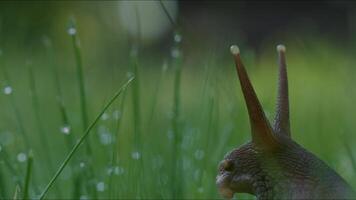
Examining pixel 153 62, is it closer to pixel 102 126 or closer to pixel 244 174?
pixel 102 126

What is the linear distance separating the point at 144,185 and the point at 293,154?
27 cm

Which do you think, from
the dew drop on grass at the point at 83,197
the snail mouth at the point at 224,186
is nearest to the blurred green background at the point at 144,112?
the dew drop on grass at the point at 83,197

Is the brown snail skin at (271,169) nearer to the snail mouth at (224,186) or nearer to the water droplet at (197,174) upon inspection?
the snail mouth at (224,186)

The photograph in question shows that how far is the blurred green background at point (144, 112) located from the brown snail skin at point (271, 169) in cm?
19

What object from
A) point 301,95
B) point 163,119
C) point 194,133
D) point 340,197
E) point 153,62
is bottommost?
point 340,197

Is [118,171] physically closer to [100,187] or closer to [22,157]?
[100,187]

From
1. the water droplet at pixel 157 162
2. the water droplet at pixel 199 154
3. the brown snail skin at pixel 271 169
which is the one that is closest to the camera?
the brown snail skin at pixel 271 169

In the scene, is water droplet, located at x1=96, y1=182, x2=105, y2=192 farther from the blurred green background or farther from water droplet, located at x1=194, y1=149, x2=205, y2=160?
water droplet, located at x1=194, y1=149, x2=205, y2=160

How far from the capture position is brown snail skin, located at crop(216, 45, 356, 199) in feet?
2.87

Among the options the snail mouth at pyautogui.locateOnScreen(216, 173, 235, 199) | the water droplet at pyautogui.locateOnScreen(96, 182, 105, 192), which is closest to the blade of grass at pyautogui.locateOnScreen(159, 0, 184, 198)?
the water droplet at pyautogui.locateOnScreen(96, 182, 105, 192)

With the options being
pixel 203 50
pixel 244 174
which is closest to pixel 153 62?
pixel 203 50

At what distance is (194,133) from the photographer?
1506 mm

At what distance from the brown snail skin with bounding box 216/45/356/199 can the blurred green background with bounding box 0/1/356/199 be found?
191mm

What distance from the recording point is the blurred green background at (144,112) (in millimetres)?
1181
